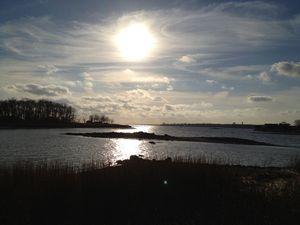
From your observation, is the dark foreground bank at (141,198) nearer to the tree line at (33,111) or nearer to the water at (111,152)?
the water at (111,152)

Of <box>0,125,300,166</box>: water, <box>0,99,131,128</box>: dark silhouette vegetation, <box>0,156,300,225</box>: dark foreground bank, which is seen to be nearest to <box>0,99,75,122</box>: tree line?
<box>0,99,131,128</box>: dark silhouette vegetation

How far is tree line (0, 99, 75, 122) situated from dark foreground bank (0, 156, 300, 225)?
137 metres

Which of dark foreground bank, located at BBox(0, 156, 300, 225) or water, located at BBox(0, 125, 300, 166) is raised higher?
dark foreground bank, located at BBox(0, 156, 300, 225)

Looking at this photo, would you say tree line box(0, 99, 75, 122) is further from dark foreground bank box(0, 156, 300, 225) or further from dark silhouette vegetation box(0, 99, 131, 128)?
dark foreground bank box(0, 156, 300, 225)

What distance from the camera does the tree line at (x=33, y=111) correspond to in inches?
5856

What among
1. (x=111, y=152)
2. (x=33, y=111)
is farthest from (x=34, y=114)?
(x=111, y=152)

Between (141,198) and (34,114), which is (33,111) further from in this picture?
(141,198)

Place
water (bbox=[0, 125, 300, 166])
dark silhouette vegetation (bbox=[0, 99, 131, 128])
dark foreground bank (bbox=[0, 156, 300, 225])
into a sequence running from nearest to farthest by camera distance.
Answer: dark foreground bank (bbox=[0, 156, 300, 225]), water (bbox=[0, 125, 300, 166]), dark silhouette vegetation (bbox=[0, 99, 131, 128])

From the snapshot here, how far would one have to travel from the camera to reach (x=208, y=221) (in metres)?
10.2

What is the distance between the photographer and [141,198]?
1238cm

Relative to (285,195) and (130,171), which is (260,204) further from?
(130,171)

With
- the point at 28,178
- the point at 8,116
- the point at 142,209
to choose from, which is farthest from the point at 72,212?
the point at 8,116

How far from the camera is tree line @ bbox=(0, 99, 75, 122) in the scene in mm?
148750

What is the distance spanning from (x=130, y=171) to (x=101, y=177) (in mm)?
1429
